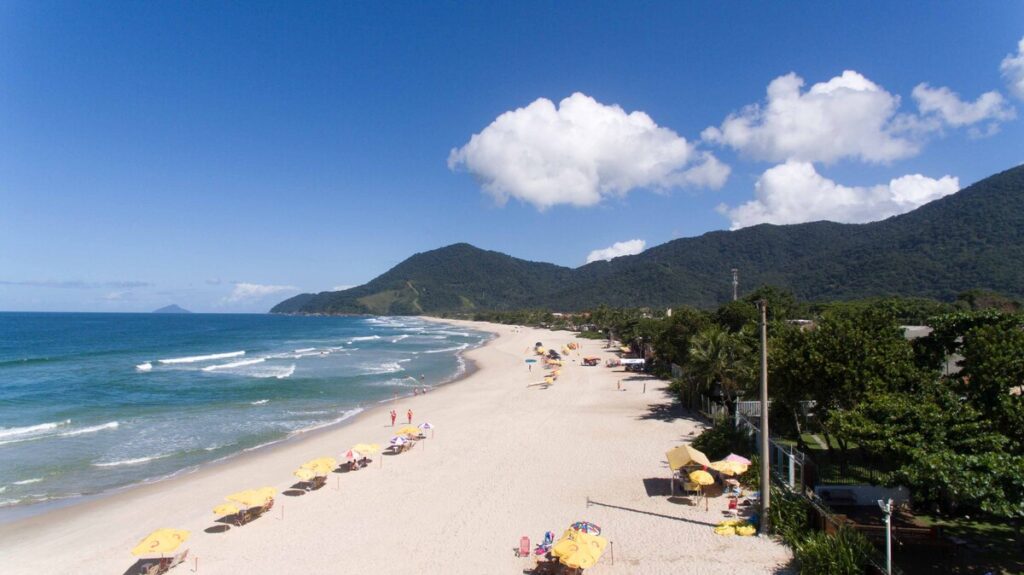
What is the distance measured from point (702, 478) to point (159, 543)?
12.5m

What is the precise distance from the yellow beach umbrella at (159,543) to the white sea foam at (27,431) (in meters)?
18.7

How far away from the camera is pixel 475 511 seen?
14.3m

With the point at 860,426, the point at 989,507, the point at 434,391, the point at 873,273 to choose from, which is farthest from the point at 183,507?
the point at 873,273

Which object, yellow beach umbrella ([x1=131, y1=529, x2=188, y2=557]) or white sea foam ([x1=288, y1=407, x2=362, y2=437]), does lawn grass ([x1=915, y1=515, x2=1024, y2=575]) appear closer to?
yellow beach umbrella ([x1=131, y1=529, x2=188, y2=557])

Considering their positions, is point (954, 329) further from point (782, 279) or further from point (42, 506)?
point (782, 279)

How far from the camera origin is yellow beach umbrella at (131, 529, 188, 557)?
471 inches

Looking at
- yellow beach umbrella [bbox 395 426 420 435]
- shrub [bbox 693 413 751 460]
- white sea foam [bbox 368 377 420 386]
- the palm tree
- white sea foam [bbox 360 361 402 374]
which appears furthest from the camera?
white sea foam [bbox 360 361 402 374]

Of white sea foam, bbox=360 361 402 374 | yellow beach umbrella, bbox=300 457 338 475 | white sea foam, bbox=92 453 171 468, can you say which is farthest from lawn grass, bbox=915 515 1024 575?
white sea foam, bbox=360 361 402 374

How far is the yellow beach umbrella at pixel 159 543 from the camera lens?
39.2 ft

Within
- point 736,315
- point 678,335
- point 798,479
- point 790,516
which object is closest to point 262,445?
point 798,479

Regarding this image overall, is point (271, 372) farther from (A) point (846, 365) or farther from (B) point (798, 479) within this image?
(A) point (846, 365)

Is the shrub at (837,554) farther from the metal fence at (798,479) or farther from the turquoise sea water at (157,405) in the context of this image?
the turquoise sea water at (157,405)

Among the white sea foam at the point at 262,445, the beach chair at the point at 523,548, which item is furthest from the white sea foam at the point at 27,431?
the beach chair at the point at 523,548

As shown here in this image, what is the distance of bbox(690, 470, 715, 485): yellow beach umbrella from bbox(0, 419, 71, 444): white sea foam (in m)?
28.4
